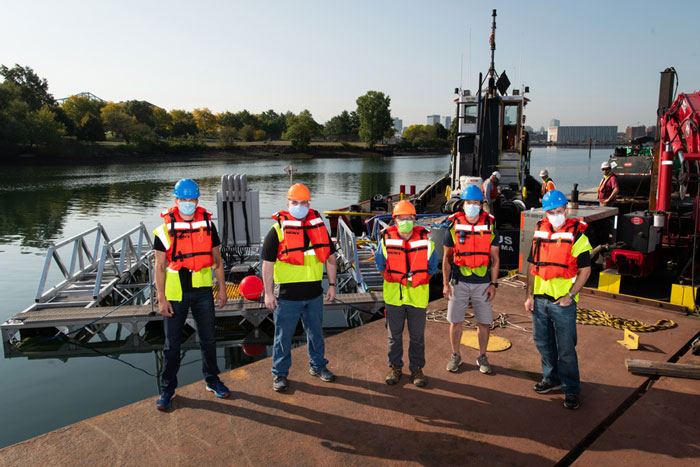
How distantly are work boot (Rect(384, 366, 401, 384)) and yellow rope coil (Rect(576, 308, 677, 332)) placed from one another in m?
3.23

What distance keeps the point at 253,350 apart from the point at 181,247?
15.8 feet

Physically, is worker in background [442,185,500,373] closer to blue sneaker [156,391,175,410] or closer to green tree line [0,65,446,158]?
blue sneaker [156,391,175,410]

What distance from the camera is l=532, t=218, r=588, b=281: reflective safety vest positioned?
4332 mm

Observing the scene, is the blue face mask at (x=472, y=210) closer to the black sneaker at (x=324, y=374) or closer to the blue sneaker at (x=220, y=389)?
the black sneaker at (x=324, y=374)

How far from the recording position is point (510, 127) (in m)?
17.2

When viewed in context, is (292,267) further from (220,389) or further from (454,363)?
(454,363)

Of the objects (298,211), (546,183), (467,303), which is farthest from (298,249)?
Result: (546,183)

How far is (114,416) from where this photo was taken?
4289mm

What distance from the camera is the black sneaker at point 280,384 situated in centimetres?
470

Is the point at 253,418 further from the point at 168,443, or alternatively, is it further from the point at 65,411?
the point at 65,411

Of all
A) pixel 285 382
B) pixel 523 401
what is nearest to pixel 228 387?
pixel 285 382

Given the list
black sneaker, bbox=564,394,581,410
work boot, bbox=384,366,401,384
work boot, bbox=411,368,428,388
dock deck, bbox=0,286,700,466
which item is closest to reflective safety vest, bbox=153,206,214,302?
dock deck, bbox=0,286,700,466

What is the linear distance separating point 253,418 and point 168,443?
0.75m

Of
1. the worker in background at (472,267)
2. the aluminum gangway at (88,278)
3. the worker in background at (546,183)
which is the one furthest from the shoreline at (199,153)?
the worker in background at (472,267)
